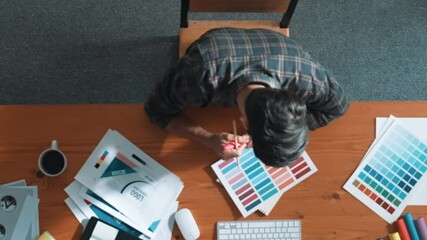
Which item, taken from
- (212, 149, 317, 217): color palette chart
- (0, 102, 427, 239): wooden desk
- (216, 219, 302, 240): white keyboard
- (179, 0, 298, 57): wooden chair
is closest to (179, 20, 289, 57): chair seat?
(179, 0, 298, 57): wooden chair

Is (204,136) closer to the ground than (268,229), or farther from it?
farther from it

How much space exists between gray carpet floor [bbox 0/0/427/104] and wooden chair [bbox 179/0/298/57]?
1.29 ft

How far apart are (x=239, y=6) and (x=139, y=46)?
23.0 inches

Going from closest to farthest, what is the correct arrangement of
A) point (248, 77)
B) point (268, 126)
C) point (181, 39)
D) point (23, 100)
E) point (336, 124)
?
1. point (268, 126)
2. point (248, 77)
3. point (336, 124)
4. point (181, 39)
5. point (23, 100)

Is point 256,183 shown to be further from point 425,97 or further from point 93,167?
point 425,97

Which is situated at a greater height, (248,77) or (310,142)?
(248,77)

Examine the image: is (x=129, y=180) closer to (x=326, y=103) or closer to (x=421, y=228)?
(x=326, y=103)

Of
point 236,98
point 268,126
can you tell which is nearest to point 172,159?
point 236,98

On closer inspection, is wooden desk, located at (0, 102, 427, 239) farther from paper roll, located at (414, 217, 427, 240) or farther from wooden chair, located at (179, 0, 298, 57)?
wooden chair, located at (179, 0, 298, 57)

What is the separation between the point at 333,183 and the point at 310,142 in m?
0.12

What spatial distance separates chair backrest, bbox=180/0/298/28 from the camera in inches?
50.4

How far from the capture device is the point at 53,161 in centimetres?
107

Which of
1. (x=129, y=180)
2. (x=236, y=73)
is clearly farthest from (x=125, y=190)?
(x=236, y=73)

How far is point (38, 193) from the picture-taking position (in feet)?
3.45
